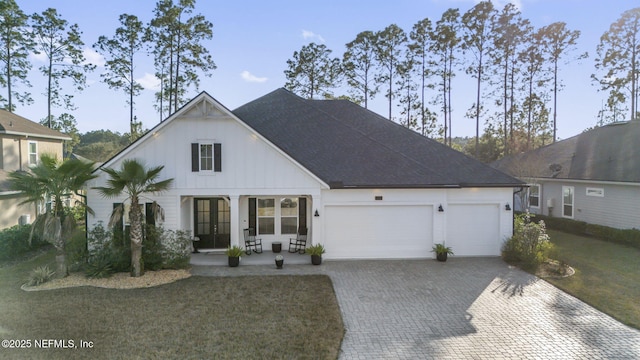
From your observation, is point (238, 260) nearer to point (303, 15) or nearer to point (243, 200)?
point (243, 200)

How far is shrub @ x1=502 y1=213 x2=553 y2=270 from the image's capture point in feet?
40.9

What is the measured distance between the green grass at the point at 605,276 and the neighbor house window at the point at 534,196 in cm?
574

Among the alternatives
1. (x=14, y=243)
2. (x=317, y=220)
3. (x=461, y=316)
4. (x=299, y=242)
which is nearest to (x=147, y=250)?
(x=299, y=242)

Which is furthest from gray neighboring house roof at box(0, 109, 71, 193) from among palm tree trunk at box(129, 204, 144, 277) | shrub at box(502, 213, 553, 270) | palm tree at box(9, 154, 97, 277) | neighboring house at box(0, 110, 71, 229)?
shrub at box(502, 213, 553, 270)

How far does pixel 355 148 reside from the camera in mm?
15727

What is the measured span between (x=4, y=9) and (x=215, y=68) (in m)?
13.6

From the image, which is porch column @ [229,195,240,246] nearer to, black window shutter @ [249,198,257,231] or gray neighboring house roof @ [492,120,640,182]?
black window shutter @ [249,198,257,231]

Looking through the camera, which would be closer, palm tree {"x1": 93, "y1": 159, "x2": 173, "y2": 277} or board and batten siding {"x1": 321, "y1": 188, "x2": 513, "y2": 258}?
palm tree {"x1": 93, "y1": 159, "x2": 173, "y2": 277}

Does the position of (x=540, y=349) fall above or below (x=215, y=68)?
below

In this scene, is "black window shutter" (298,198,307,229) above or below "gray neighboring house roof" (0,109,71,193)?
below

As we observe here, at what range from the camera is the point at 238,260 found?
12641 millimetres

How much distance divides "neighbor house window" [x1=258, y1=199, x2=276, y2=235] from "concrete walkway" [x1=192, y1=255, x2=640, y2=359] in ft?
8.32

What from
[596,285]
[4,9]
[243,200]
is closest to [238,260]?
[243,200]

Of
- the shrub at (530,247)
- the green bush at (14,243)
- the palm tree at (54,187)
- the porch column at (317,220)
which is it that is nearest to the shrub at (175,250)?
the palm tree at (54,187)
